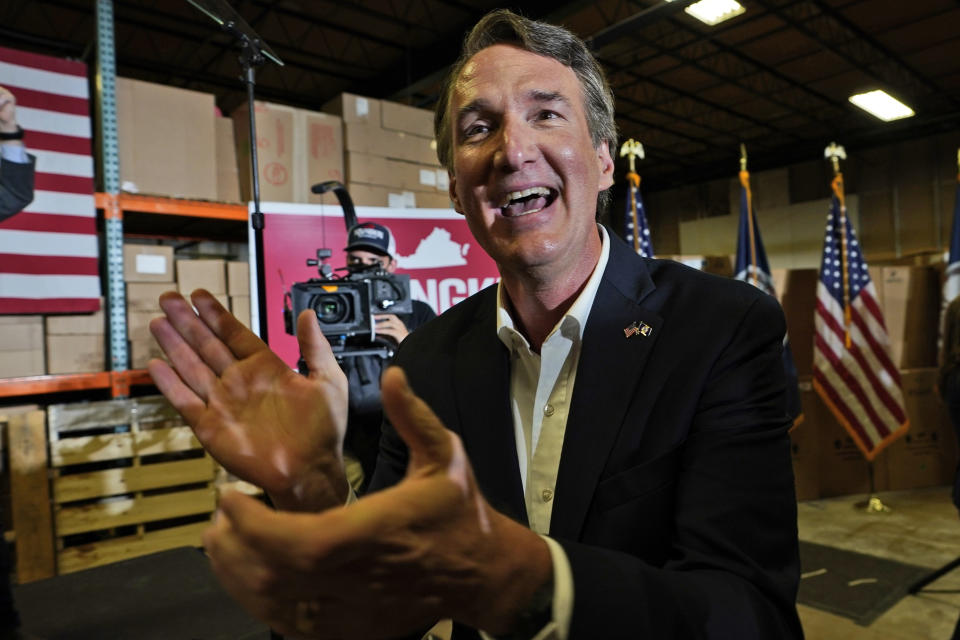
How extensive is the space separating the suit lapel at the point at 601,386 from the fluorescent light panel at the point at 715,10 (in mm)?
5539

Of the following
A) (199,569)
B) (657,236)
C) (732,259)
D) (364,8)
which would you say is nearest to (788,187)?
(657,236)

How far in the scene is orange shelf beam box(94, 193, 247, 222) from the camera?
2773 millimetres

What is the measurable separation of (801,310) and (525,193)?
14.8 feet

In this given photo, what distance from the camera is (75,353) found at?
109 inches

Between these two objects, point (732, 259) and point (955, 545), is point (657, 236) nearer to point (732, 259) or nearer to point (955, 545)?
point (732, 259)

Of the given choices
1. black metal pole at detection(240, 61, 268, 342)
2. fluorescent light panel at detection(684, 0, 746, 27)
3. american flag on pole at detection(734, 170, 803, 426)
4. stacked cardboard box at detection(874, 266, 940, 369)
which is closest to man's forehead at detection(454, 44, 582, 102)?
black metal pole at detection(240, 61, 268, 342)

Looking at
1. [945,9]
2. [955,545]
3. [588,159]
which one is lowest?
[955,545]

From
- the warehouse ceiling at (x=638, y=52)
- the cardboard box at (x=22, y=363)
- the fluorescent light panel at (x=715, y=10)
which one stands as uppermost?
the warehouse ceiling at (x=638, y=52)

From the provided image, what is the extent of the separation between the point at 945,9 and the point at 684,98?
3308 millimetres

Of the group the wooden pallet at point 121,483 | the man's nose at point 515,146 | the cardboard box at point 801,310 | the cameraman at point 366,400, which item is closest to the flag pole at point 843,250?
the cardboard box at point 801,310

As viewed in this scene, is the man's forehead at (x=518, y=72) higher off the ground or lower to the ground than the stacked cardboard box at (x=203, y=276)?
higher

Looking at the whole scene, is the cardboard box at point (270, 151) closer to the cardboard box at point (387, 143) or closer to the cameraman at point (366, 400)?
the cardboard box at point (387, 143)

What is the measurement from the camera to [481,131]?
108cm

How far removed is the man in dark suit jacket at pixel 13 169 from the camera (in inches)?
90.0
